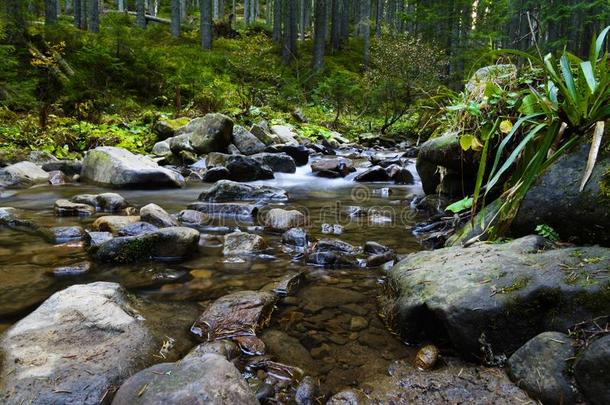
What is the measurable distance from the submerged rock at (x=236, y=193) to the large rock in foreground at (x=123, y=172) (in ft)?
5.41

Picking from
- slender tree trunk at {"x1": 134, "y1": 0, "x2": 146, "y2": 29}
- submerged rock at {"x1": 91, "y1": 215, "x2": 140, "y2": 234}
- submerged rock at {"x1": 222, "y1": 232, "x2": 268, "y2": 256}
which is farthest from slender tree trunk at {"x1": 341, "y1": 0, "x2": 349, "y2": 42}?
submerged rock at {"x1": 222, "y1": 232, "x2": 268, "y2": 256}

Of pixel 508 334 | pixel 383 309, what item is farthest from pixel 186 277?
pixel 508 334

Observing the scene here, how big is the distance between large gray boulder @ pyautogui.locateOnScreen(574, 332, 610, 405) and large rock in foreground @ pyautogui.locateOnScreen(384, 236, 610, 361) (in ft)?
0.98

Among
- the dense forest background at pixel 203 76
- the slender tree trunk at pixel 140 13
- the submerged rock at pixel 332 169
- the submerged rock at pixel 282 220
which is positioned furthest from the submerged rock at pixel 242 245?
the slender tree trunk at pixel 140 13

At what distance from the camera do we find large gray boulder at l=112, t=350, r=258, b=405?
1.65m

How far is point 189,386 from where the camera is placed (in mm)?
1685

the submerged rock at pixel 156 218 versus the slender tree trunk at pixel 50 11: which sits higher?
the slender tree trunk at pixel 50 11

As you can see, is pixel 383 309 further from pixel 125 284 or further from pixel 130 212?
pixel 130 212

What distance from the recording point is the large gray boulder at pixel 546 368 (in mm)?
1735

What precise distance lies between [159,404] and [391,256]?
270 centimetres

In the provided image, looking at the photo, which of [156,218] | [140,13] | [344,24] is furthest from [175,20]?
[156,218]

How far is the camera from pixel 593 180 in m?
2.53

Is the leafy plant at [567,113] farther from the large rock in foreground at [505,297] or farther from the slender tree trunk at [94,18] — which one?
the slender tree trunk at [94,18]

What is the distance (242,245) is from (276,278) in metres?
0.79
